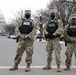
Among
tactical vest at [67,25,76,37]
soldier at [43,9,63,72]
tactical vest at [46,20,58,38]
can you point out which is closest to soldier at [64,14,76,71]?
tactical vest at [67,25,76,37]

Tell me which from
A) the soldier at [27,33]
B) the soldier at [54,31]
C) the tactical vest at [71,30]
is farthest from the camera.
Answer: the tactical vest at [71,30]

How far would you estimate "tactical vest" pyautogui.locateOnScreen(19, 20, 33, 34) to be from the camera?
1002 centimetres

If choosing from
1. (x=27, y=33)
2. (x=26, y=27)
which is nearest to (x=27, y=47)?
(x=27, y=33)

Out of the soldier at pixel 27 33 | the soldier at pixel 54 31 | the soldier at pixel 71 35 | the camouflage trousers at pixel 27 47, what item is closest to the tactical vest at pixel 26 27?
the soldier at pixel 27 33

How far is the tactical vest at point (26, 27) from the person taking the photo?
10023mm

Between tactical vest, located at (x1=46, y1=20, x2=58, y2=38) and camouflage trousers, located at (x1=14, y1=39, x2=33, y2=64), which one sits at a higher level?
tactical vest, located at (x1=46, y1=20, x2=58, y2=38)

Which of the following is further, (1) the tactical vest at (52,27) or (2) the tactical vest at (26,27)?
(1) the tactical vest at (52,27)

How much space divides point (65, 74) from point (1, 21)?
16759 cm

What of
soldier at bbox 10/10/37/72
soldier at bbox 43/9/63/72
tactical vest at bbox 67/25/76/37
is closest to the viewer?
soldier at bbox 10/10/37/72

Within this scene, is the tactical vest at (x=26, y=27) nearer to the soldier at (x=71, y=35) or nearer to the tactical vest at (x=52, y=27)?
the tactical vest at (x=52, y=27)

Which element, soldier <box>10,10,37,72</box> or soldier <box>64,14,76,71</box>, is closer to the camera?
soldier <box>10,10,37,72</box>

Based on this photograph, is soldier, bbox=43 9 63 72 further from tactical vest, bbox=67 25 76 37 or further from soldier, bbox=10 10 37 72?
soldier, bbox=10 10 37 72

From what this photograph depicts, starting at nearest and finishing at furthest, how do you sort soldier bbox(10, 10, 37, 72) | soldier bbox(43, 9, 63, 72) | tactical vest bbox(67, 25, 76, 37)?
1. soldier bbox(10, 10, 37, 72)
2. soldier bbox(43, 9, 63, 72)
3. tactical vest bbox(67, 25, 76, 37)

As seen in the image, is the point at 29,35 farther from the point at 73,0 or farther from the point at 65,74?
the point at 73,0
